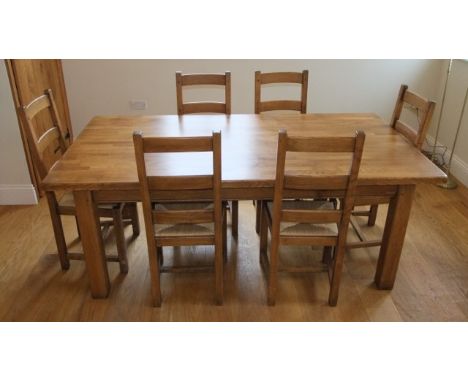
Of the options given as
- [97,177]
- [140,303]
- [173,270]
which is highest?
[97,177]

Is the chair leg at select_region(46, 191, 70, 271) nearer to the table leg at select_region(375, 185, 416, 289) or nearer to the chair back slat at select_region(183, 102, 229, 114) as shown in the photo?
the chair back slat at select_region(183, 102, 229, 114)

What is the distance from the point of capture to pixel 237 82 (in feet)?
12.4

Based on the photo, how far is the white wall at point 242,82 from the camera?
12.1 ft

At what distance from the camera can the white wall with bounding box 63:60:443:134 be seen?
3.70 m

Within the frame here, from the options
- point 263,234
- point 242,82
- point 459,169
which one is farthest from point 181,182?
point 459,169

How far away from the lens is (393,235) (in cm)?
210

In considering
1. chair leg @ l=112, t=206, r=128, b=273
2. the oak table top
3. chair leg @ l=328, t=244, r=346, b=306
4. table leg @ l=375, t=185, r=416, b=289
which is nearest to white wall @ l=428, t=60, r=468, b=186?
the oak table top

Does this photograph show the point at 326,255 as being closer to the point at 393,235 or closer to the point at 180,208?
the point at 393,235

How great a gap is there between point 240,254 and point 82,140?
3.77 feet

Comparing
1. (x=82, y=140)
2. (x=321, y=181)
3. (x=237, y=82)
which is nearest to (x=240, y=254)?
(x=321, y=181)

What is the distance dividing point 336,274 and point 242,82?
2281mm

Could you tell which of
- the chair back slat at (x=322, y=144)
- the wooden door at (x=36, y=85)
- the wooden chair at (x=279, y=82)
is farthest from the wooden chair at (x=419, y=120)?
the wooden door at (x=36, y=85)

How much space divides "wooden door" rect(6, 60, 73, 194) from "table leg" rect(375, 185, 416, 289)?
2.19 m
